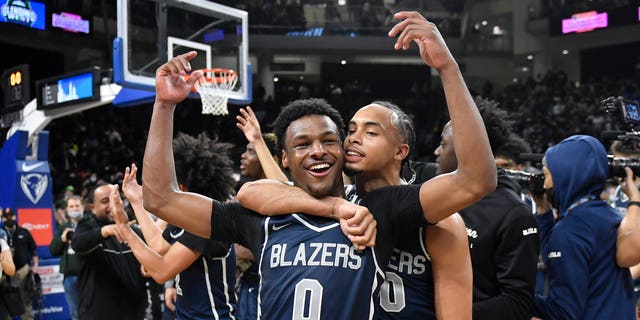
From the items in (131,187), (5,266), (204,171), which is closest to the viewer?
(131,187)

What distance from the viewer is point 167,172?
2707mm

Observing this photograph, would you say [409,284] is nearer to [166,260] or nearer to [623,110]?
[166,260]

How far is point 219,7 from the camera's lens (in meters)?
9.83

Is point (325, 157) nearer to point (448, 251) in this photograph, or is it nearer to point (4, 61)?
point (448, 251)

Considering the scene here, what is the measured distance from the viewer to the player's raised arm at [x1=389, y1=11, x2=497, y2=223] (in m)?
2.34

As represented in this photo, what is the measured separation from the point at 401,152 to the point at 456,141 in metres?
0.44

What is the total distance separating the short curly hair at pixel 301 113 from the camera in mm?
2758

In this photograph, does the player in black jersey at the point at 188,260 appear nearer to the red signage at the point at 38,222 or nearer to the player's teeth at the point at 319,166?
the player's teeth at the point at 319,166

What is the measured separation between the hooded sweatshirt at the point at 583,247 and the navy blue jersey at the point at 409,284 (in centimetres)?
92

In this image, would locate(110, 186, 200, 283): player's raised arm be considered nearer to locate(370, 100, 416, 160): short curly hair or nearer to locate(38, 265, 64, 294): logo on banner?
locate(370, 100, 416, 160): short curly hair

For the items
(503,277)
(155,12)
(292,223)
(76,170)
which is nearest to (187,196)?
(292,223)

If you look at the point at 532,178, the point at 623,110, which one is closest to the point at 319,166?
the point at 532,178

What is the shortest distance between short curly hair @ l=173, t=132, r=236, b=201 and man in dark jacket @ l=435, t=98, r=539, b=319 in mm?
1950

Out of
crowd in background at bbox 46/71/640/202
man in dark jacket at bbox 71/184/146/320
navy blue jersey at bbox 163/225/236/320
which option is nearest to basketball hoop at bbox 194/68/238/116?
man in dark jacket at bbox 71/184/146/320
